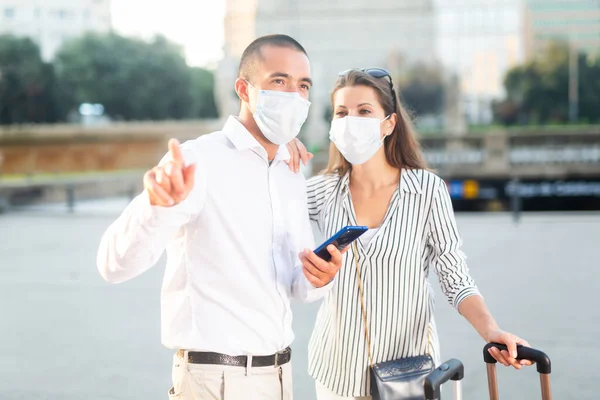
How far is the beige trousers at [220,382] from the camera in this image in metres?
2.20

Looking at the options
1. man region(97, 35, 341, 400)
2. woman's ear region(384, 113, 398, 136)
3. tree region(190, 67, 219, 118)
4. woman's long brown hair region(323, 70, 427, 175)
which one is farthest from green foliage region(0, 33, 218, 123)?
man region(97, 35, 341, 400)

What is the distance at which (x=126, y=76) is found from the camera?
4553 centimetres

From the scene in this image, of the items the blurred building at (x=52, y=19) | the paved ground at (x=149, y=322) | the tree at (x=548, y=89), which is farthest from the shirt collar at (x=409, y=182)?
the blurred building at (x=52, y=19)

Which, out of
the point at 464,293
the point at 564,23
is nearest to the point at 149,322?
the point at 464,293

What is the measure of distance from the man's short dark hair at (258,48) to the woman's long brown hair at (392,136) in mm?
460

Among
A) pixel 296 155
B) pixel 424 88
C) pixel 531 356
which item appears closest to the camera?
pixel 531 356

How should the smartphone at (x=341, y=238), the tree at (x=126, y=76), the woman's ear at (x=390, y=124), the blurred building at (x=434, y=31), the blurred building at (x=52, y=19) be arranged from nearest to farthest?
the smartphone at (x=341, y=238) < the woman's ear at (x=390, y=124) < the blurred building at (x=52, y=19) < the tree at (x=126, y=76) < the blurred building at (x=434, y=31)

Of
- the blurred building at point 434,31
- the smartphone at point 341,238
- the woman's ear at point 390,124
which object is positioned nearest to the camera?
the smartphone at point 341,238

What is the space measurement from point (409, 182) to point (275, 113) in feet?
2.12

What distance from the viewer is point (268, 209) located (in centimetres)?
229

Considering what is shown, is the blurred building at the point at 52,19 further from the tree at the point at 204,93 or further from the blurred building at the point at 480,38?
the blurred building at the point at 480,38

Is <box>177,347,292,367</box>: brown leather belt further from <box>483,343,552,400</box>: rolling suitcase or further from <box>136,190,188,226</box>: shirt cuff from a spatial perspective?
<box>483,343,552,400</box>: rolling suitcase

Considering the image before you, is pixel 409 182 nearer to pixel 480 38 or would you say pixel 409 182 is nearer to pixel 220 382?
pixel 220 382

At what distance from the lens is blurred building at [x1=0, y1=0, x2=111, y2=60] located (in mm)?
41656
